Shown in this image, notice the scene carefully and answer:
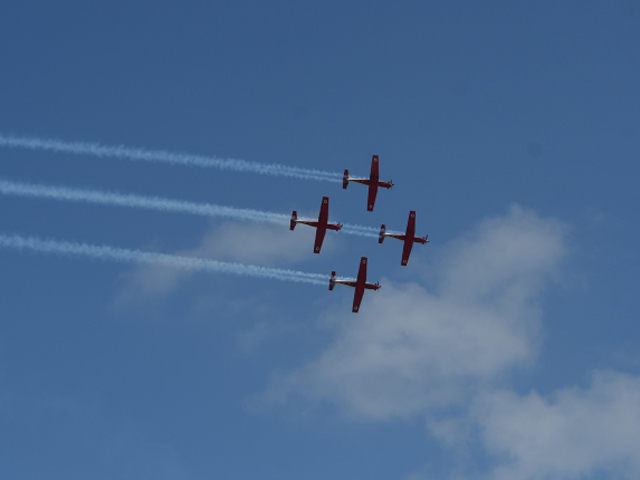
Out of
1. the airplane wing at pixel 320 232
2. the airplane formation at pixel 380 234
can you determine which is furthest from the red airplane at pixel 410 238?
the airplane wing at pixel 320 232

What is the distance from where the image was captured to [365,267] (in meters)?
160

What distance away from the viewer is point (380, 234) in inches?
6245

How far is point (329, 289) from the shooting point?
15725 cm

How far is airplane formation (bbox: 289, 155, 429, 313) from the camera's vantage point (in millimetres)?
156625

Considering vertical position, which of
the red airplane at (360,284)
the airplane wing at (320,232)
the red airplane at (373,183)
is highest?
the red airplane at (373,183)

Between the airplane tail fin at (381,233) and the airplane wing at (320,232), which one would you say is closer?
the airplane wing at (320,232)

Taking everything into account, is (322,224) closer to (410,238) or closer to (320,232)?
(320,232)

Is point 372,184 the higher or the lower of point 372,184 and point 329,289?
the higher

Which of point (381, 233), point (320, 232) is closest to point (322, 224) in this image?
point (320, 232)

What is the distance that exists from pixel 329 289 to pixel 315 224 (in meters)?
7.75

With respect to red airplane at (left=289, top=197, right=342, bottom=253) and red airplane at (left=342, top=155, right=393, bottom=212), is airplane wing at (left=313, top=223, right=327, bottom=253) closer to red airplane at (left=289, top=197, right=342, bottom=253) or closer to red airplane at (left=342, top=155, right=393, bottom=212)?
red airplane at (left=289, top=197, right=342, bottom=253)

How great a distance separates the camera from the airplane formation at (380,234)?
156625 mm

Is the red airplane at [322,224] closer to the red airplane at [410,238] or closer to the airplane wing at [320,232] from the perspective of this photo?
the airplane wing at [320,232]

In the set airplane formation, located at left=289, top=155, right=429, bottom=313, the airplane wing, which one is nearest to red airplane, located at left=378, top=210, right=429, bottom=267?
airplane formation, located at left=289, top=155, right=429, bottom=313
